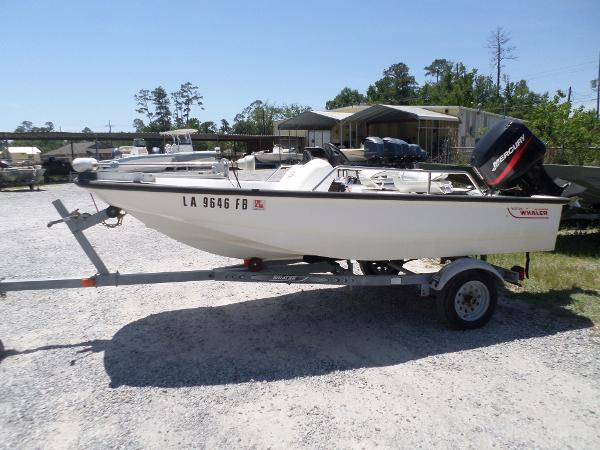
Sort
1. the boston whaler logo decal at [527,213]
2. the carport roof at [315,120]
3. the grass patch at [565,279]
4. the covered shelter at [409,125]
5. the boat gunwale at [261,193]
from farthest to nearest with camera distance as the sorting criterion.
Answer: the carport roof at [315,120] → the covered shelter at [409,125] → the grass patch at [565,279] → the boston whaler logo decal at [527,213] → the boat gunwale at [261,193]

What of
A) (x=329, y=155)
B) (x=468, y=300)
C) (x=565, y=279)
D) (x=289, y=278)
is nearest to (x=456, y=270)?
(x=468, y=300)

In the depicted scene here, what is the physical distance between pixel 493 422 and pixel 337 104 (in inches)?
3096

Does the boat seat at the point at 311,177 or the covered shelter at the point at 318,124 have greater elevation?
the covered shelter at the point at 318,124

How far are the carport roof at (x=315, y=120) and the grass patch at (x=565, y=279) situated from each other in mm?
23561

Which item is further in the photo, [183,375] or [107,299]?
[107,299]

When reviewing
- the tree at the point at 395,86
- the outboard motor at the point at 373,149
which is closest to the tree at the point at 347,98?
the tree at the point at 395,86

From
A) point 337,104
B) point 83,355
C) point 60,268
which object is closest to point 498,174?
point 83,355

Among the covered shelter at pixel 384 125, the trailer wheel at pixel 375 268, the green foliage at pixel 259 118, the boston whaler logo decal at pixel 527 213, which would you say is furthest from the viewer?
the green foliage at pixel 259 118

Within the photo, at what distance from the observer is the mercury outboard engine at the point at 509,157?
5293 mm

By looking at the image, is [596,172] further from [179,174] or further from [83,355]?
[83,355]

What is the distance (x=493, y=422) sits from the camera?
3.21 m

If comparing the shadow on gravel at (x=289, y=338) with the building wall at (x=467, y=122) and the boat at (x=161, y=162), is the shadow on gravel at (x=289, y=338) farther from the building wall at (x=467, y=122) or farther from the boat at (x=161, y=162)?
the building wall at (x=467, y=122)

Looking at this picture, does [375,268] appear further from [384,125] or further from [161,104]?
[161,104]

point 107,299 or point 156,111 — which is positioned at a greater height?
point 156,111
